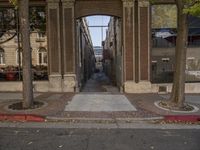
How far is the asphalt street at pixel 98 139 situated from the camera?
8320 millimetres

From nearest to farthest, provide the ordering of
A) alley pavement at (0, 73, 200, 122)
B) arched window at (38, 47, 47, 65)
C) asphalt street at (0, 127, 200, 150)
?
asphalt street at (0, 127, 200, 150) → alley pavement at (0, 73, 200, 122) → arched window at (38, 47, 47, 65)

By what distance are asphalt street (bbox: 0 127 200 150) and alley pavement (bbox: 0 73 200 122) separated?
5.50 ft

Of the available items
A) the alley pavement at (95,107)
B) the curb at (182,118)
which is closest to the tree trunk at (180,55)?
the alley pavement at (95,107)

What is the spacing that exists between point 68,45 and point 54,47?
0.67 m

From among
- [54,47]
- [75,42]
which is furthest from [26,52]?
[75,42]

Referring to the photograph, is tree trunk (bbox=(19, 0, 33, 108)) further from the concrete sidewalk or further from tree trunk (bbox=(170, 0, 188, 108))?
tree trunk (bbox=(170, 0, 188, 108))

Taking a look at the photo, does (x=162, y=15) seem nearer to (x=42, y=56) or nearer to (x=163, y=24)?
(x=163, y=24)

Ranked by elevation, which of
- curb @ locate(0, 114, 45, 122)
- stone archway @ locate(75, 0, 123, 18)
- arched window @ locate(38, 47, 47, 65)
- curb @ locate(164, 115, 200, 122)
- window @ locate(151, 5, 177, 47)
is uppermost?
stone archway @ locate(75, 0, 123, 18)

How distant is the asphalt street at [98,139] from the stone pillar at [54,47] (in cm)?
760

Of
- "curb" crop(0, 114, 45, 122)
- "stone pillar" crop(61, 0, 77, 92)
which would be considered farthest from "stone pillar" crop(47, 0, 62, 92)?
"curb" crop(0, 114, 45, 122)

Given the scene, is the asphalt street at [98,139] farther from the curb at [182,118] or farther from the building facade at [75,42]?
the building facade at [75,42]

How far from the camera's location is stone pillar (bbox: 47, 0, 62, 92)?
1780cm

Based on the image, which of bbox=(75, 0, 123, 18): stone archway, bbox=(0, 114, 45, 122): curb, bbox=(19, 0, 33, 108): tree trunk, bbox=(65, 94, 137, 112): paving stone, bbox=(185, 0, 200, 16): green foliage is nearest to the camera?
bbox=(0, 114, 45, 122): curb

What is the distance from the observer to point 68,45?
17.9 metres
